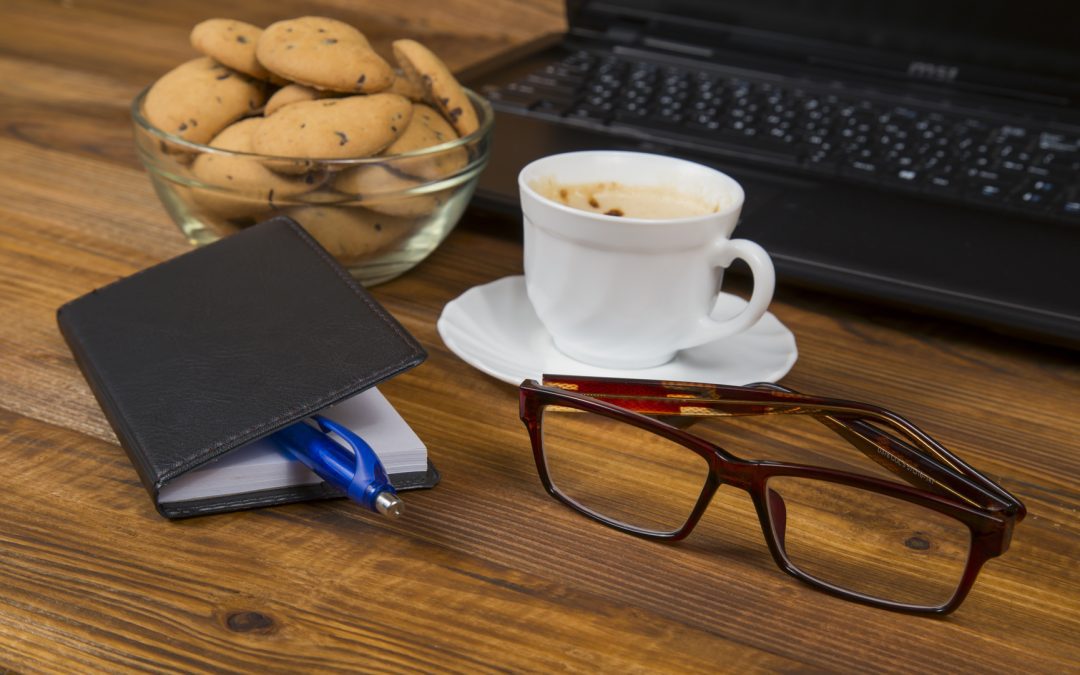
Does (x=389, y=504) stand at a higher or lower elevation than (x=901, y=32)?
lower

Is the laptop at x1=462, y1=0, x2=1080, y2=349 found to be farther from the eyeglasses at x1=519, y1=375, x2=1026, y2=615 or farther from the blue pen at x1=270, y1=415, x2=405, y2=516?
the blue pen at x1=270, y1=415, x2=405, y2=516

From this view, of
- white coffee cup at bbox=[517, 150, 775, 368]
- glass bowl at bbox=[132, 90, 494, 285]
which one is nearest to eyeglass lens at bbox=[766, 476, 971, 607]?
white coffee cup at bbox=[517, 150, 775, 368]

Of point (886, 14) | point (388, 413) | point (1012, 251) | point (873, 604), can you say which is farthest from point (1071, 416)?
point (886, 14)

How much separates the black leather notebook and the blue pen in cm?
1

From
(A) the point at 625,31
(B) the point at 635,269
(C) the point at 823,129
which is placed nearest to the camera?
(B) the point at 635,269

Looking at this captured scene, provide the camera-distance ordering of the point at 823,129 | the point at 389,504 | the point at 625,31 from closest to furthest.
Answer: the point at 389,504 → the point at 823,129 → the point at 625,31

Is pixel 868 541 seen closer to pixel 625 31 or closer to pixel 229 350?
pixel 229 350

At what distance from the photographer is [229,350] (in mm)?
488

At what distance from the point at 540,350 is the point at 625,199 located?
10cm

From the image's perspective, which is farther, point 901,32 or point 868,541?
point 901,32

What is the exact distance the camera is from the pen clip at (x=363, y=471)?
44 centimetres

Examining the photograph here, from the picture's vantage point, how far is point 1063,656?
41cm

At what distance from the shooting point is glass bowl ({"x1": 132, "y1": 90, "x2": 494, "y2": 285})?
604 millimetres

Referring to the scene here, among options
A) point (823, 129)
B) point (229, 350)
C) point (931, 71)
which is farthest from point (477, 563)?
point (931, 71)
